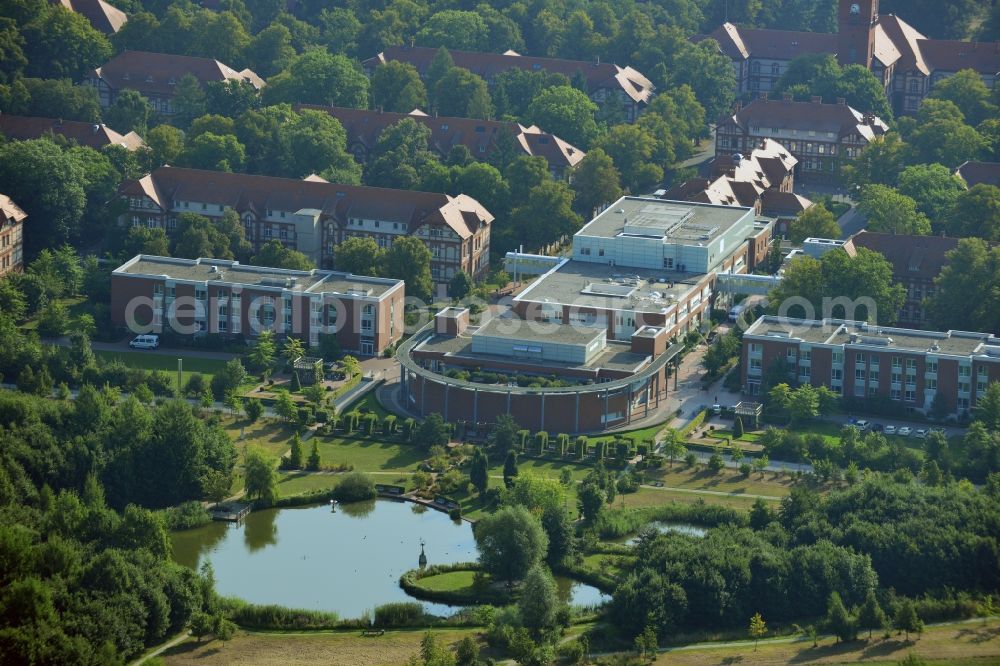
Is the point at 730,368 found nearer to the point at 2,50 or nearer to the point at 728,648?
the point at 728,648

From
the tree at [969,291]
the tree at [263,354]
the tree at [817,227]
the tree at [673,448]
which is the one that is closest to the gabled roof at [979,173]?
the tree at [817,227]

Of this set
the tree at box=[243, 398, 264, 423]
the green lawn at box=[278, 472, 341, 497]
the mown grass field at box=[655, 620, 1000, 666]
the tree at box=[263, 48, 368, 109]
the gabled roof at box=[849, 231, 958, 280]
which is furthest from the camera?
the tree at box=[263, 48, 368, 109]

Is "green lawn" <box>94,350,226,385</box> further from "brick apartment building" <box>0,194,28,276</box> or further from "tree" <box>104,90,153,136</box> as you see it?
→ "tree" <box>104,90,153,136</box>

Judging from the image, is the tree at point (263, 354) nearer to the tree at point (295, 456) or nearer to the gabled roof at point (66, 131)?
the tree at point (295, 456)

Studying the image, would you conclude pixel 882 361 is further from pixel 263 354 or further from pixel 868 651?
pixel 263 354

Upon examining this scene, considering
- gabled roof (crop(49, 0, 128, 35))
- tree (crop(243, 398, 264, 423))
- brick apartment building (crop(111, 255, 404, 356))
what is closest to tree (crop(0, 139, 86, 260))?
brick apartment building (crop(111, 255, 404, 356))

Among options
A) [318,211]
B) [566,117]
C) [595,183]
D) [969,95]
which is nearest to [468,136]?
[566,117]

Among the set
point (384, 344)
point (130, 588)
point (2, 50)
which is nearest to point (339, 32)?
point (2, 50)
